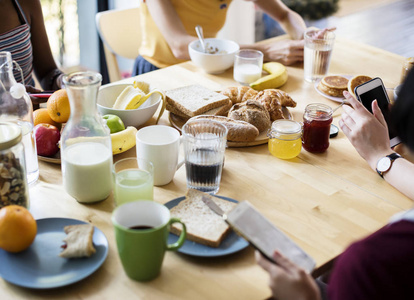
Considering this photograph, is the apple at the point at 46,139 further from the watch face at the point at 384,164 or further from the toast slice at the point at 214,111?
the watch face at the point at 384,164

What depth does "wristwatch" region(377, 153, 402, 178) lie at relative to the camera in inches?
51.4

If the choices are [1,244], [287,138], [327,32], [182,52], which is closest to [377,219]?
[287,138]

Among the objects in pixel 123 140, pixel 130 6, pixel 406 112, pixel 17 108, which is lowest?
pixel 130 6

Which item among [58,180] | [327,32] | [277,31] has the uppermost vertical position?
[327,32]

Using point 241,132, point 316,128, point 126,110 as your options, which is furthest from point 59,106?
point 316,128

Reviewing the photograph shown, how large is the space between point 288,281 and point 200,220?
11.1 inches

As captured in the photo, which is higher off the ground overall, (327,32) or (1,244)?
(327,32)

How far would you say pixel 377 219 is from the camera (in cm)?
116

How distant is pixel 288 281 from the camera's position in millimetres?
867

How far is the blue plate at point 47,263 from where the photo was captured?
0.93 m

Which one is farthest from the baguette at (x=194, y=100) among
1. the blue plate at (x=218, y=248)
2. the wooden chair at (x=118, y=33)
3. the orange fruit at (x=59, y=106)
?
the wooden chair at (x=118, y=33)

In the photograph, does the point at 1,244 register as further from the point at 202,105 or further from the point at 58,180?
the point at 202,105

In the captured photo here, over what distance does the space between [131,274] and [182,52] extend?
1374 mm

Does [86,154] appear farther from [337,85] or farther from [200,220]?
[337,85]
